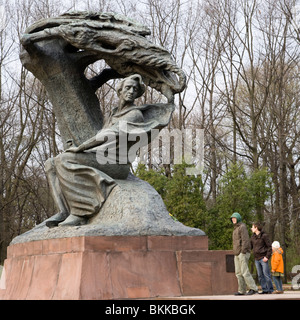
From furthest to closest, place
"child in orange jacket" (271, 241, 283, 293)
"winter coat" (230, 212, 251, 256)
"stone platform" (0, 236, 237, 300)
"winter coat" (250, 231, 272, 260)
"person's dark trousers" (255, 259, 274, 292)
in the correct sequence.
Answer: "child in orange jacket" (271, 241, 283, 293) → "winter coat" (250, 231, 272, 260) → "person's dark trousers" (255, 259, 274, 292) → "winter coat" (230, 212, 251, 256) → "stone platform" (0, 236, 237, 300)

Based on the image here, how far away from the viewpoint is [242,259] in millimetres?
6719

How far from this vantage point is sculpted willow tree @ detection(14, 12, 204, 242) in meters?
6.46

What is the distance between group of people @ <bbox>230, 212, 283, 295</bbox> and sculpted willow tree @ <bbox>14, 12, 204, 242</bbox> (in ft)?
2.42

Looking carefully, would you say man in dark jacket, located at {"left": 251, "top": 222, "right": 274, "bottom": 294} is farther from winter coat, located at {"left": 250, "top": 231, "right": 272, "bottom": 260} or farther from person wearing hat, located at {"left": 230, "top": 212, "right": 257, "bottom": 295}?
person wearing hat, located at {"left": 230, "top": 212, "right": 257, "bottom": 295}

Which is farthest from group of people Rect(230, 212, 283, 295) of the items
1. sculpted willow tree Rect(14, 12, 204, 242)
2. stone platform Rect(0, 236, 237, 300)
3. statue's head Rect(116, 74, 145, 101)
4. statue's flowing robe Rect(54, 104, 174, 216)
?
statue's head Rect(116, 74, 145, 101)

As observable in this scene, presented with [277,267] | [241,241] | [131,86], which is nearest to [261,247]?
[241,241]

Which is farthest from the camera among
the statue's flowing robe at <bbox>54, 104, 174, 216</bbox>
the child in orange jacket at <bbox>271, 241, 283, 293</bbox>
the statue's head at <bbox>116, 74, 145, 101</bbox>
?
the child in orange jacket at <bbox>271, 241, 283, 293</bbox>

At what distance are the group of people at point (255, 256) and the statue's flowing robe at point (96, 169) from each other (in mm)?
1665

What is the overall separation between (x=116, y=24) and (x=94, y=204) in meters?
2.49

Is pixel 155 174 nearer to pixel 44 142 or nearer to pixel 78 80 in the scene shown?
pixel 44 142

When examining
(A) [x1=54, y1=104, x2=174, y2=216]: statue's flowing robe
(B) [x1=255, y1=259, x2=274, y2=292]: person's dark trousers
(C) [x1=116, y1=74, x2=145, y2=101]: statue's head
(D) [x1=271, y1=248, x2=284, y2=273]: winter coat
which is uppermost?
(C) [x1=116, y1=74, x2=145, y2=101]: statue's head

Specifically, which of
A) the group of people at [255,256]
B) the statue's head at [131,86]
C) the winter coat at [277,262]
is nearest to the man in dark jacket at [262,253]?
the group of people at [255,256]

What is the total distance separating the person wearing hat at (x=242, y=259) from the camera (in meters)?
6.43

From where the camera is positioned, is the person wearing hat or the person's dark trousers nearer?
the person wearing hat
